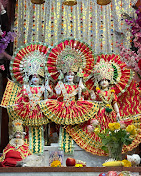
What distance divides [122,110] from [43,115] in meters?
1.40

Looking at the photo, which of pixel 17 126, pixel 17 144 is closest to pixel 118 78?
pixel 17 126

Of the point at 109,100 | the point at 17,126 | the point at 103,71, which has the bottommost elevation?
the point at 17,126

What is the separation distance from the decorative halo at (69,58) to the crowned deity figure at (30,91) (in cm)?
16

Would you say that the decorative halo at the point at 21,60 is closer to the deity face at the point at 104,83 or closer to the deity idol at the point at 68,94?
the deity idol at the point at 68,94

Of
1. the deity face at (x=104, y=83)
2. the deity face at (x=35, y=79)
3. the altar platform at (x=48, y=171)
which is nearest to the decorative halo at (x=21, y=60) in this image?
the deity face at (x=35, y=79)

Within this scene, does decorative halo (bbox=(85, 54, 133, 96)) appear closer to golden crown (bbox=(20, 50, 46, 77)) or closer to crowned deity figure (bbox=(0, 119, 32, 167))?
golden crown (bbox=(20, 50, 46, 77))

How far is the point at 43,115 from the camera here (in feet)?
21.9

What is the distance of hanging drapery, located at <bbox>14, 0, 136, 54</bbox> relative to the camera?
8.34 metres

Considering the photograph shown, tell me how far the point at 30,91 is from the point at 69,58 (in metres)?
0.85

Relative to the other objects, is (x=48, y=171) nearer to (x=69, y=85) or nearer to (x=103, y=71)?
(x=69, y=85)

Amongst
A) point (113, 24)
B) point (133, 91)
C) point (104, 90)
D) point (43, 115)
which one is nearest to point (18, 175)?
point (43, 115)

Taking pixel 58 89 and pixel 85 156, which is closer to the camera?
pixel 85 156

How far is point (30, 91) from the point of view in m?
6.88

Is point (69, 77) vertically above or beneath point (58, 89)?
above
